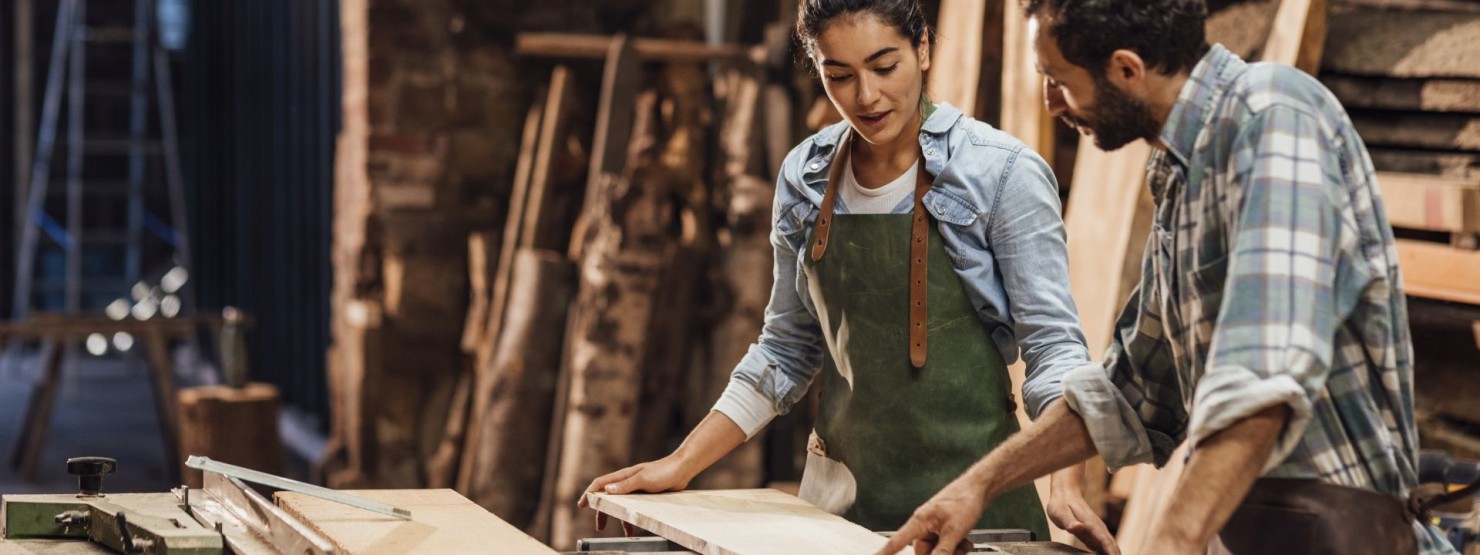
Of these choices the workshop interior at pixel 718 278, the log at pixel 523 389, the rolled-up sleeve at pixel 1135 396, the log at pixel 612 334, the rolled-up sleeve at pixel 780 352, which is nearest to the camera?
the workshop interior at pixel 718 278

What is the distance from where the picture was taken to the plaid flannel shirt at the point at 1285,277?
159cm

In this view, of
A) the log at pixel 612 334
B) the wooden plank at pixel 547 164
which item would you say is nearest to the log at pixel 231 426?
the wooden plank at pixel 547 164

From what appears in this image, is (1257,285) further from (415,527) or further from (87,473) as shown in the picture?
(87,473)

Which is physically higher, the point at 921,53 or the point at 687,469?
the point at 921,53

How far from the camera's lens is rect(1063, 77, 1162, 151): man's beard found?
1749mm

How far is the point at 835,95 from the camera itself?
2.47m

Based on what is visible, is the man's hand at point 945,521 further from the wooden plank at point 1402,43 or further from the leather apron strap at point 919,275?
the wooden plank at point 1402,43

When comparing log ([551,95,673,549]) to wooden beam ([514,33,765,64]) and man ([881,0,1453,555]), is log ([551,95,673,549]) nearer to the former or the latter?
wooden beam ([514,33,765,64])

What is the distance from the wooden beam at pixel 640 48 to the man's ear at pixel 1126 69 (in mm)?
4006

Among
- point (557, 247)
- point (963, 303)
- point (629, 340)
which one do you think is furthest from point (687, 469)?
point (557, 247)

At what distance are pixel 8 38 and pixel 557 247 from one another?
944cm

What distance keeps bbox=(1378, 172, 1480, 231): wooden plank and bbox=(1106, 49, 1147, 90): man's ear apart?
1841mm

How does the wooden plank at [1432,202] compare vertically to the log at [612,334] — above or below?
above

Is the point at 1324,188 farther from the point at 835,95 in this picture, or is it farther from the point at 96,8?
the point at 96,8
